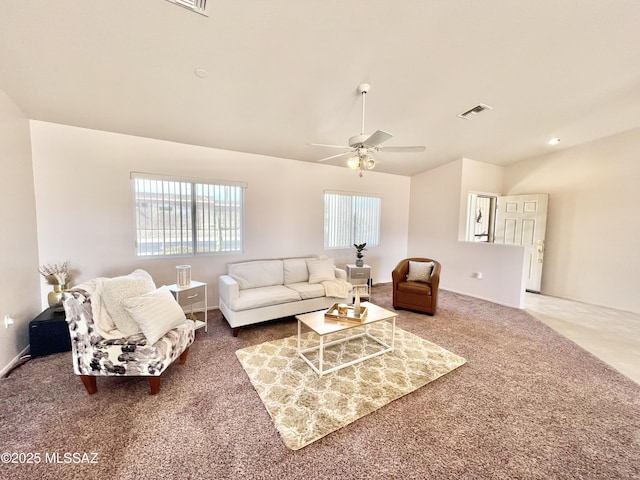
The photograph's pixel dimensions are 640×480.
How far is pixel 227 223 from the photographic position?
4090mm

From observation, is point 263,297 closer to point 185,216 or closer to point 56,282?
point 185,216

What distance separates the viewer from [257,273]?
3.74 meters

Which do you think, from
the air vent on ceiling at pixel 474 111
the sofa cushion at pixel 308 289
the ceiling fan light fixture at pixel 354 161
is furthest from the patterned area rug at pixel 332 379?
the air vent on ceiling at pixel 474 111

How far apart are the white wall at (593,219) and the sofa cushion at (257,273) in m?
5.64

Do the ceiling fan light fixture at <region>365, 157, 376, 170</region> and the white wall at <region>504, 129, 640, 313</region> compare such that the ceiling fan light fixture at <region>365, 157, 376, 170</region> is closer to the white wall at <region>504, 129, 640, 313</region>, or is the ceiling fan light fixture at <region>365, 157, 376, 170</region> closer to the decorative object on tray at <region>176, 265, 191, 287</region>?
the decorative object on tray at <region>176, 265, 191, 287</region>

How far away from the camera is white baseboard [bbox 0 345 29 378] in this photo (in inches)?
88.6

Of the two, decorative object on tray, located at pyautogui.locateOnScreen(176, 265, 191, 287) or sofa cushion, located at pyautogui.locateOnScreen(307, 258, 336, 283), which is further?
sofa cushion, located at pyautogui.locateOnScreen(307, 258, 336, 283)

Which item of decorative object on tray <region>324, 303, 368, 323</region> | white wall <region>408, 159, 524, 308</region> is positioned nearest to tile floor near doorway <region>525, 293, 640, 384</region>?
white wall <region>408, 159, 524, 308</region>

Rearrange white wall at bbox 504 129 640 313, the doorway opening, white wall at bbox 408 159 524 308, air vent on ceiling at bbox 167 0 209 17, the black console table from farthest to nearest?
the doorway opening → white wall at bbox 408 159 524 308 → white wall at bbox 504 129 640 313 → the black console table → air vent on ceiling at bbox 167 0 209 17

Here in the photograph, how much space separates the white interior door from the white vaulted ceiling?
1.86 m

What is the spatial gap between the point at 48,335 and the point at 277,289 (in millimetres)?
2463

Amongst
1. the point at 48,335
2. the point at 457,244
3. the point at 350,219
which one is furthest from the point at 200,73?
the point at 457,244

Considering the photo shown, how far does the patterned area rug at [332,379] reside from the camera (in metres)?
1.80

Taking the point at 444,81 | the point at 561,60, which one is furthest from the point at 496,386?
the point at 561,60
